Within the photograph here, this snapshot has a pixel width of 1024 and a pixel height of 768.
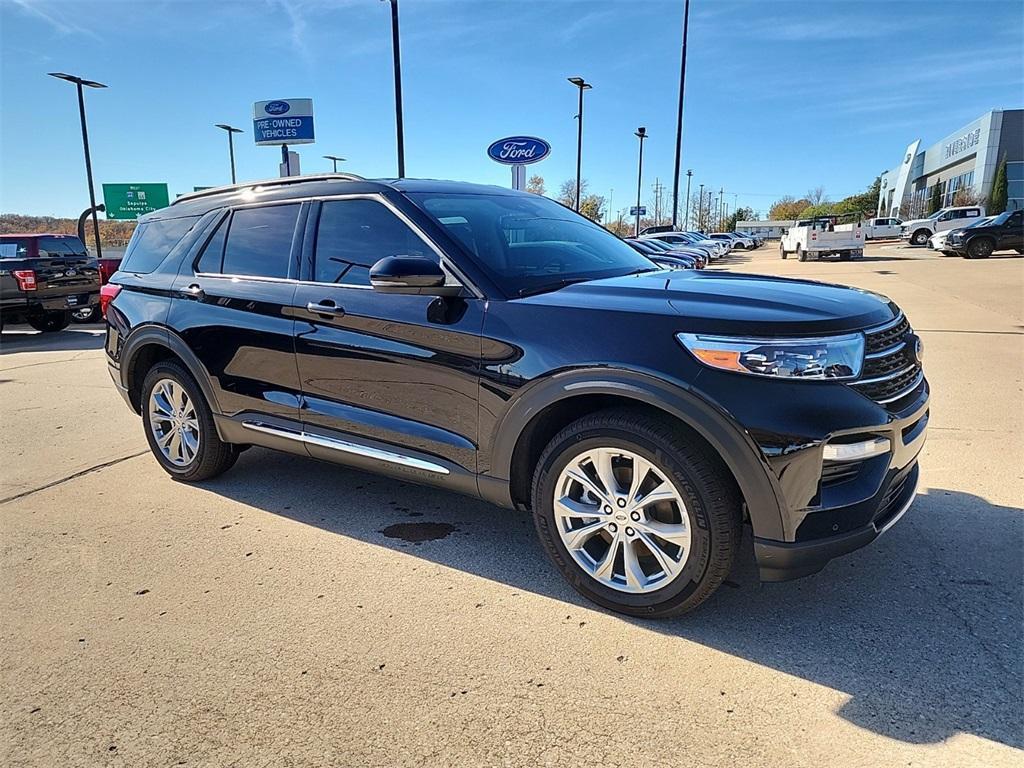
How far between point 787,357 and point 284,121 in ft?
74.2

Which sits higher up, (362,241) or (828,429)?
(362,241)

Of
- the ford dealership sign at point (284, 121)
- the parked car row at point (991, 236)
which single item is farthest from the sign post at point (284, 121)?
the parked car row at point (991, 236)

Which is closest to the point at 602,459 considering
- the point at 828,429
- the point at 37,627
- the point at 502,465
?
the point at 502,465

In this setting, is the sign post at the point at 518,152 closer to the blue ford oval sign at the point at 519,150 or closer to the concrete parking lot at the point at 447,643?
the blue ford oval sign at the point at 519,150

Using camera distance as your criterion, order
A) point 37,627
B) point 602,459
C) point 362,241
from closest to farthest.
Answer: point 602,459, point 37,627, point 362,241

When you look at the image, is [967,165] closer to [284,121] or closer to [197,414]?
[284,121]

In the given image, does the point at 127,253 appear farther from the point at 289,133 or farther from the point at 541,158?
the point at 289,133

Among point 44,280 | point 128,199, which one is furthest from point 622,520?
point 128,199

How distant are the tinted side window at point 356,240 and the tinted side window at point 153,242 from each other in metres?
1.31

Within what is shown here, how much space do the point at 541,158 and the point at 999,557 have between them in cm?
1583

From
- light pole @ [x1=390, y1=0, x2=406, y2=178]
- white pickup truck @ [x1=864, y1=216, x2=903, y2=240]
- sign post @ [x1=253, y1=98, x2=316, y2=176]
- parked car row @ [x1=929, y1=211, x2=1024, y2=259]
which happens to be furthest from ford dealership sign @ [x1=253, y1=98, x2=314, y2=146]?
white pickup truck @ [x1=864, y1=216, x2=903, y2=240]

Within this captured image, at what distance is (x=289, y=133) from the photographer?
71.4 feet

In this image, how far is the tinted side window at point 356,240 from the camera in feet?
11.2

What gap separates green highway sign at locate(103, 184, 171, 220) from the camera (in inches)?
1512
